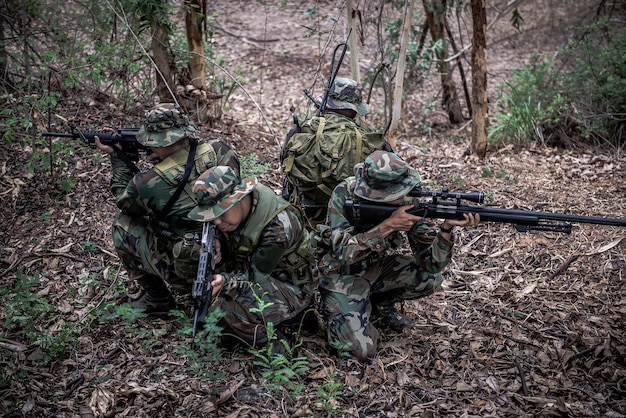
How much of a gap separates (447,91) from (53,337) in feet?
26.7

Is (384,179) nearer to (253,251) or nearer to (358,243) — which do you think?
(358,243)

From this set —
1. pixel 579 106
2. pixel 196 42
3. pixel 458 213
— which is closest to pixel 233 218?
pixel 458 213

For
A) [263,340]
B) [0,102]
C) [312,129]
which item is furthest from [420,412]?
[0,102]

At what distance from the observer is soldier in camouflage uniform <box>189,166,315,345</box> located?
3848 mm

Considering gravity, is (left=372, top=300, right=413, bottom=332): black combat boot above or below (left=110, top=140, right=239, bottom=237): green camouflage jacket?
below

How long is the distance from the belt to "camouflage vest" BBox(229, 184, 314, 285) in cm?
31

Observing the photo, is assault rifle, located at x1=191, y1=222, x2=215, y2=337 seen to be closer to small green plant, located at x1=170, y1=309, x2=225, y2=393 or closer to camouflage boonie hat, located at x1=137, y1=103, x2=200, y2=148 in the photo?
small green plant, located at x1=170, y1=309, x2=225, y2=393

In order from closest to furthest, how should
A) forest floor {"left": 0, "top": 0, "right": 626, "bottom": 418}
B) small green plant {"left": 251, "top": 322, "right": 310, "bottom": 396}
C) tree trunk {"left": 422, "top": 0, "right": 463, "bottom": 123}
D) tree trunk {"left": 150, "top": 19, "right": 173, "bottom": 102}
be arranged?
small green plant {"left": 251, "top": 322, "right": 310, "bottom": 396} → forest floor {"left": 0, "top": 0, "right": 626, "bottom": 418} → tree trunk {"left": 150, "top": 19, "right": 173, "bottom": 102} → tree trunk {"left": 422, "top": 0, "right": 463, "bottom": 123}

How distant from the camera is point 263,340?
13.9 feet

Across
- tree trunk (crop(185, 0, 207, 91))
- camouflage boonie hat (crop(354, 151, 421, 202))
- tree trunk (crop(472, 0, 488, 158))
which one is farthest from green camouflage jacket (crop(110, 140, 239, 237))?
tree trunk (crop(472, 0, 488, 158))

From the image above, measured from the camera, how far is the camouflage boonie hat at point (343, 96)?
5.44 m

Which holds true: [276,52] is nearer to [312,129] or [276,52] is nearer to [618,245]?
[312,129]

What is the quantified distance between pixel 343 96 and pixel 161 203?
218 cm

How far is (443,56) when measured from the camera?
9.84 metres
